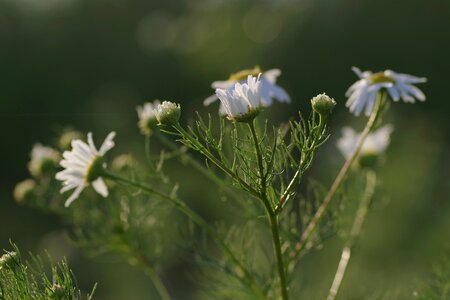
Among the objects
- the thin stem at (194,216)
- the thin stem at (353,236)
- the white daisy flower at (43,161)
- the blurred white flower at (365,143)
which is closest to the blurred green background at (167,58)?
the white daisy flower at (43,161)

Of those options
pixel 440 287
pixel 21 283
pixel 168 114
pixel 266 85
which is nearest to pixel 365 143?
pixel 266 85

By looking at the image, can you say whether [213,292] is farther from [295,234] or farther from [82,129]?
[82,129]

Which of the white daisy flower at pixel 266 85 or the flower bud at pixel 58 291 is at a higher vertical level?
the white daisy flower at pixel 266 85

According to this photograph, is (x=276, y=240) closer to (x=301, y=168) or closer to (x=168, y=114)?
(x=301, y=168)

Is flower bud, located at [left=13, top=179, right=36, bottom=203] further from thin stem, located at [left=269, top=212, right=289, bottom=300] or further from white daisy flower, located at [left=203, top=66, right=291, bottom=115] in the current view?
thin stem, located at [left=269, top=212, right=289, bottom=300]

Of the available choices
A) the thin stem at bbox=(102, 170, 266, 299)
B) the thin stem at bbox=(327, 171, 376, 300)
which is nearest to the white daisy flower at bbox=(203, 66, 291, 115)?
the thin stem at bbox=(327, 171, 376, 300)

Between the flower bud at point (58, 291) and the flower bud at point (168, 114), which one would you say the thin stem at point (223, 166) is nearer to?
the flower bud at point (168, 114)
